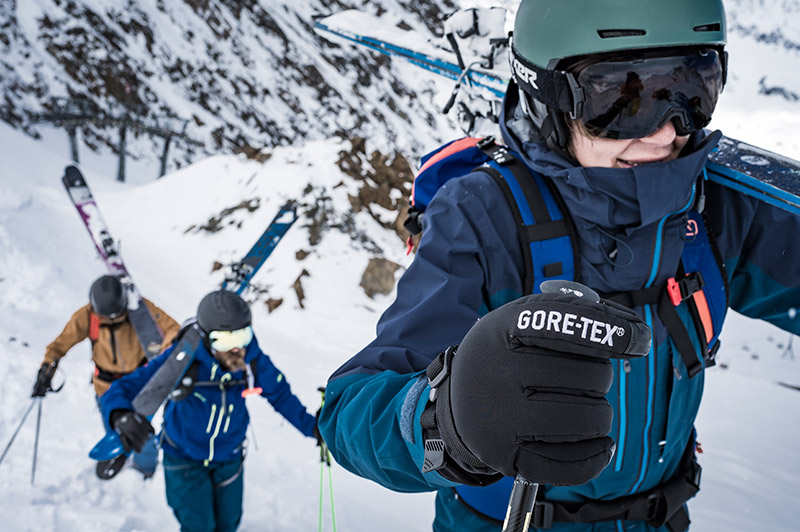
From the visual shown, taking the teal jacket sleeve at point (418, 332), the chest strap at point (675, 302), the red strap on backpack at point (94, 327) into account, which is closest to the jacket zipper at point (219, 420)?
the red strap on backpack at point (94, 327)

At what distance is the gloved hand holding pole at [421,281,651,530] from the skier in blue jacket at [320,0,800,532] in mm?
253

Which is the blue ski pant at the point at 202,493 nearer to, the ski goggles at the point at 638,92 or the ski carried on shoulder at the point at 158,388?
the ski carried on shoulder at the point at 158,388

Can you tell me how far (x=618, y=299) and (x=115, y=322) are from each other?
18.0 feet

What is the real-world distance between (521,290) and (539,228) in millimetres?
163

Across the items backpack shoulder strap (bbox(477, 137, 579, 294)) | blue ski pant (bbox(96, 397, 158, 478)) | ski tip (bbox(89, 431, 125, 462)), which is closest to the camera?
backpack shoulder strap (bbox(477, 137, 579, 294))

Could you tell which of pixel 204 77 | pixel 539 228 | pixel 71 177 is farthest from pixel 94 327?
pixel 204 77

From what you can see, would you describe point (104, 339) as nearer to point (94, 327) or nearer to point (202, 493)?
point (94, 327)

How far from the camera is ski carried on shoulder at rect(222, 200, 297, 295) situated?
21.6 feet

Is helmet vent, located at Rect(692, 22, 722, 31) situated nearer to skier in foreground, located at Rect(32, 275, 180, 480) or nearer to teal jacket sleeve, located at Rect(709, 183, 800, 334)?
teal jacket sleeve, located at Rect(709, 183, 800, 334)

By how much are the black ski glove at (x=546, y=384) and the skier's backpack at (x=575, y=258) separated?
47 cm

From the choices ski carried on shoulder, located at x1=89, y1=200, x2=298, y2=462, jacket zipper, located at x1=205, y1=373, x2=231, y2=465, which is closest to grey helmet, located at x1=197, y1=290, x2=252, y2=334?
ski carried on shoulder, located at x1=89, y1=200, x2=298, y2=462

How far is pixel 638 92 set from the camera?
1458 millimetres

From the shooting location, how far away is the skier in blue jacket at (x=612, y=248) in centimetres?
129

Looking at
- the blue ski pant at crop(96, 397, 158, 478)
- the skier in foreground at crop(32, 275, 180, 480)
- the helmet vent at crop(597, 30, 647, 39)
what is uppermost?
the helmet vent at crop(597, 30, 647, 39)
